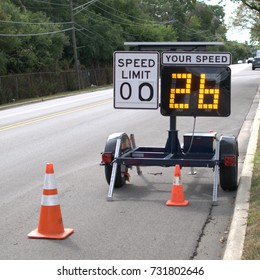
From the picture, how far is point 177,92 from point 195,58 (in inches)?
22.0

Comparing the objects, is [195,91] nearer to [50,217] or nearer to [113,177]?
[113,177]

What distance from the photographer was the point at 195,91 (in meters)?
8.08

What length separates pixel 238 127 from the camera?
1591cm

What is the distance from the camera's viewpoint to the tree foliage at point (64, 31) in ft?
130

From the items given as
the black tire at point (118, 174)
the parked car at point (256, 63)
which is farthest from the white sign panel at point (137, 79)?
the parked car at point (256, 63)

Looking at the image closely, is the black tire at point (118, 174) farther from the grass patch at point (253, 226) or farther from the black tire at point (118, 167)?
the grass patch at point (253, 226)

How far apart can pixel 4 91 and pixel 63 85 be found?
11.8 meters

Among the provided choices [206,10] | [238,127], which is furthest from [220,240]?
[206,10]

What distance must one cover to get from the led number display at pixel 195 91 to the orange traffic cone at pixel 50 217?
2682 mm

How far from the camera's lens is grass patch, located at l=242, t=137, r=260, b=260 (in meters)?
5.10

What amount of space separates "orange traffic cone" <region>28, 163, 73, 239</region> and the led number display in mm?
2682

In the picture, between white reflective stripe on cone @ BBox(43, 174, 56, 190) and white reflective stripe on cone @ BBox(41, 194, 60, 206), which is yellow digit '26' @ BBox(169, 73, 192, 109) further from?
white reflective stripe on cone @ BBox(41, 194, 60, 206)

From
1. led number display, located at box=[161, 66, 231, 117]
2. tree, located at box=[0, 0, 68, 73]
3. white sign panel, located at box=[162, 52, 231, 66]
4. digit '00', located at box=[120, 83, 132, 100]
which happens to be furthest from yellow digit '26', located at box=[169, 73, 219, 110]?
tree, located at box=[0, 0, 68, 73]

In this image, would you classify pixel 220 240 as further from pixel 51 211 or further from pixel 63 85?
pixel 63 85
